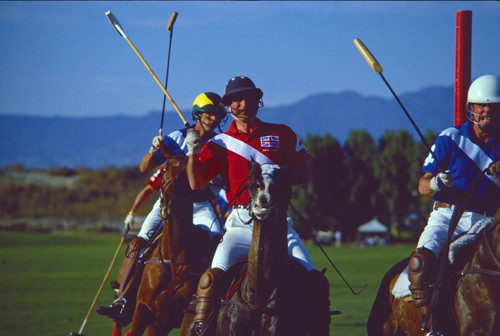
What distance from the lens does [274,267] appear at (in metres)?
6.41

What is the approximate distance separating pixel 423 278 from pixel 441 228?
2.08 ft

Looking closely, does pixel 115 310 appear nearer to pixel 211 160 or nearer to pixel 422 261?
pixel 211 160

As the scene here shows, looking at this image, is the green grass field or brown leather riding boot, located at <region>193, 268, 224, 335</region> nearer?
brown leather riding boot, located at <region>193, 268, 224, 335</region>

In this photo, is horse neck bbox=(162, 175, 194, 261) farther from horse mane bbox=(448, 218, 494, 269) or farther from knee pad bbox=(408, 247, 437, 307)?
horse mane bbox=(448, 218, 494, 269)

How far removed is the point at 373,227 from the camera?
294 feet

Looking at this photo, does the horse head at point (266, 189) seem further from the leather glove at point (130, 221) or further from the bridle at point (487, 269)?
the leather glove at point (130, 221)

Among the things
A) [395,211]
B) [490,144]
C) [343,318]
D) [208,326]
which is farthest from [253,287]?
[395,211]

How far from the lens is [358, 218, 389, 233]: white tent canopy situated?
293 ft

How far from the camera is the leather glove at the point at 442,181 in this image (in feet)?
22.6

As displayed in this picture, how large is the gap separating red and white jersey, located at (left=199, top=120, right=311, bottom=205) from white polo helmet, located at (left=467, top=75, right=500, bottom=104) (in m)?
1.65

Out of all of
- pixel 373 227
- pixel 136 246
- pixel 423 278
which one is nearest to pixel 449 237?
pixel 423 278

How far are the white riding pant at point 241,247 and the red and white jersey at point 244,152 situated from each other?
259mm

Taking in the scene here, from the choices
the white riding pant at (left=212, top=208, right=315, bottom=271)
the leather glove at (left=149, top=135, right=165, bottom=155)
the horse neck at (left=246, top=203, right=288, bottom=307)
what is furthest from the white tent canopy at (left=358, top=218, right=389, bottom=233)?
the horse neck at (left=246, top=203, right=288, bottom=307)

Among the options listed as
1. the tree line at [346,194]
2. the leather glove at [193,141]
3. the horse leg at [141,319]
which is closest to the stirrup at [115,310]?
the horse leg at [141,319]
